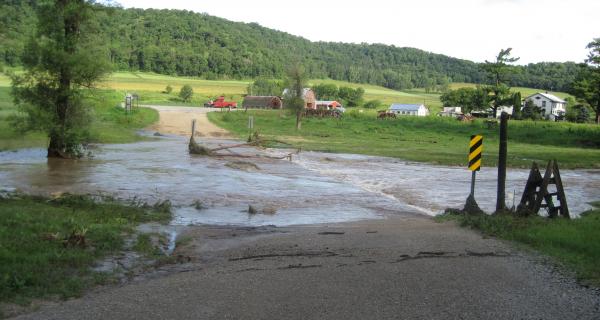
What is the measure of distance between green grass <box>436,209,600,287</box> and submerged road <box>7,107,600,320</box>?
344 mm

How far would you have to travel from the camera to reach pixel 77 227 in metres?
9.23

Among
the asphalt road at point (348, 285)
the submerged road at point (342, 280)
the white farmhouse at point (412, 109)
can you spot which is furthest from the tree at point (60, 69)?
the white farmhouse at point (412, 109)

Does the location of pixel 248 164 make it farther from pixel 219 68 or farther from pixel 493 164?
pixel 219 68

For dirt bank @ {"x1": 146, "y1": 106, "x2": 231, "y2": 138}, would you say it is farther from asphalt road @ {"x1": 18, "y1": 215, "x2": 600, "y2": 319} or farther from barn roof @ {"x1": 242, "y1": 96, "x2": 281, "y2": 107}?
barn roof @ {"x1": 242, "y1": 96, "x2": 281, "y2": 107}

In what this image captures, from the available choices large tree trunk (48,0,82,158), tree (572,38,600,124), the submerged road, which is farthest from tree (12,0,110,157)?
tree (572,38,600,124)

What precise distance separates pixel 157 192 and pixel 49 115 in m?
8.06

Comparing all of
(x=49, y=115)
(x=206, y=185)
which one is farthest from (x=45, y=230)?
(x=49, y=115)

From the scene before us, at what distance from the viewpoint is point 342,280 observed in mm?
7215

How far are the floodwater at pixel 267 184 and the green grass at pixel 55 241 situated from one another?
Answer: 1.78 metres

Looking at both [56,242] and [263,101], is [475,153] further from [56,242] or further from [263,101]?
[263,101]

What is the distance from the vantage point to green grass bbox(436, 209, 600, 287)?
26.7 ft

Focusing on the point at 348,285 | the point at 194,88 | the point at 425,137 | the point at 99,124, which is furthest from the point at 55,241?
the point at 194,88

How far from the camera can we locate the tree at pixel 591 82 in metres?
69.8

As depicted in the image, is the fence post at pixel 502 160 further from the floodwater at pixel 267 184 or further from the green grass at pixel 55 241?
→ the green grass at pixel 55 241
